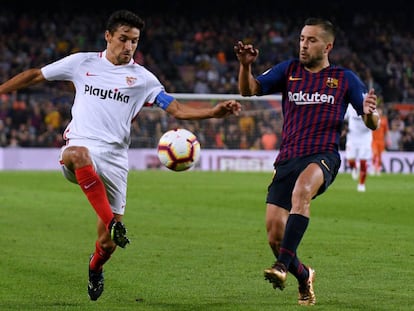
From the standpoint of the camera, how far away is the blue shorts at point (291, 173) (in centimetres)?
775

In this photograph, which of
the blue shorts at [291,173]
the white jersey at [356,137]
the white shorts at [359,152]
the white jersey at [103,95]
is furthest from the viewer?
the white jersey at [356,137]

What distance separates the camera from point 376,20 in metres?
46.4

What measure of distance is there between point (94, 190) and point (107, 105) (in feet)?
2.54

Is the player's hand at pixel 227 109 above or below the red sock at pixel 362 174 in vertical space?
above

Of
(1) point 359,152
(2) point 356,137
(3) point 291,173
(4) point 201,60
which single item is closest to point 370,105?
(3) point 291,173

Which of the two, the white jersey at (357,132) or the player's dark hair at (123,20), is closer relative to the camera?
the player's dark hair at (123,20)

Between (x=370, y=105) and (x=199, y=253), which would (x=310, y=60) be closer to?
(x=370, y=105)

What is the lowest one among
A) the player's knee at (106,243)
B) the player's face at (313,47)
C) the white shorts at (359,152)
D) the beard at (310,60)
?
the white shorts at (359,152)

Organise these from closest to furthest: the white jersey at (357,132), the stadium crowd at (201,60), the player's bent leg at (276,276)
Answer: the player's bent leg at (276,276)
the white jersey at (357,132)
the stadium crowd at (201,60)

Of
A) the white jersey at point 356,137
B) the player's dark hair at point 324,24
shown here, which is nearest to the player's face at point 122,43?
the player's dark hair at point 324,24

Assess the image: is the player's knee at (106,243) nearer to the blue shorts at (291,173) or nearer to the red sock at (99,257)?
the red sock at (99,257)

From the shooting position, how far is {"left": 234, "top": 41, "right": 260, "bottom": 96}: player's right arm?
773 cm

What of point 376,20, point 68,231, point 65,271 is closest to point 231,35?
point 376,20

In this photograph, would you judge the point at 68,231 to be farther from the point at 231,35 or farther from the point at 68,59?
the point at 231,35
